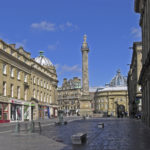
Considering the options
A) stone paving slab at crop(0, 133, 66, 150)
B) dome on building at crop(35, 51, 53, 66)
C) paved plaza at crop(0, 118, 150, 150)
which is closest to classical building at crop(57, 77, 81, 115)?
dome on building at crop(35, 51, 53, 66)

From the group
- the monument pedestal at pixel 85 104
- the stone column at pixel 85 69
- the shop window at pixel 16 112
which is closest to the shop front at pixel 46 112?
the monument pedestal at pixel 85 104

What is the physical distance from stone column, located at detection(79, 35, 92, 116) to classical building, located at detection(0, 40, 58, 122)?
11.0m

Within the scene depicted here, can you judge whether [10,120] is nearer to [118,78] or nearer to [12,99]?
[12,99]

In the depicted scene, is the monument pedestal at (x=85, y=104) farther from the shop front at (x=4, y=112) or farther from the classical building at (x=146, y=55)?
the classical building at (x=146, y=55)

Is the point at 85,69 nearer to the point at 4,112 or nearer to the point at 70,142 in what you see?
the point at 4,112

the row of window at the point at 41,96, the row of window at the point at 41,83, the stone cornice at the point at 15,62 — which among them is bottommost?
the row of window at the point at 41,96

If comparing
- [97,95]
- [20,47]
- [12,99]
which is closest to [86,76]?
[20,47]

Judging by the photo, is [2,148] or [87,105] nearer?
[2,148]

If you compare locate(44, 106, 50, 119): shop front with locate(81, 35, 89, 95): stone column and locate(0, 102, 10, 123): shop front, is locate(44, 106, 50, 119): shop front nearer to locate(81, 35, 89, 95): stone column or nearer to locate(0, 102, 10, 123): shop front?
locate(81, 35, 89, 95): stone column

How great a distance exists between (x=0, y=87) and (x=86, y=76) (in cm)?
4112

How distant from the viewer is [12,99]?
4662 cm

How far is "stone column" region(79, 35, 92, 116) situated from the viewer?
7900 centimetres

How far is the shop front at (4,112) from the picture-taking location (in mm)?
42516

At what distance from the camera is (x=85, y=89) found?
80250 millimetres
